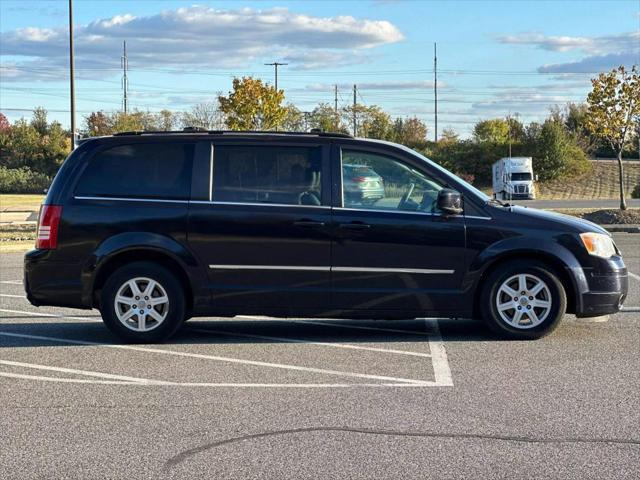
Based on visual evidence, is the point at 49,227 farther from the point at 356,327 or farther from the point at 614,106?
the point at 614,106

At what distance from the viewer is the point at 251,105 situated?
44875mm

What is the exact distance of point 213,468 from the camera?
15.2 feet

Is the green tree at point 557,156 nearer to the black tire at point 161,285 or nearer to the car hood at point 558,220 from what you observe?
the car hood at point 558,220

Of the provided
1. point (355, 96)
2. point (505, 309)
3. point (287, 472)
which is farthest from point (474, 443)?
point (355, 96)

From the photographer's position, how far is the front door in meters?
7.88

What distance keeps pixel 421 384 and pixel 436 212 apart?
201 cm

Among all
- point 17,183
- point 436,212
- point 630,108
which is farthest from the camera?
point 17,183

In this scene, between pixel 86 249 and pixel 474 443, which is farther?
pixel 86 249

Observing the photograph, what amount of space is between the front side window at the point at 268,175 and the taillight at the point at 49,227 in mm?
1429

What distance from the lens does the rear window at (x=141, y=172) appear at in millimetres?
8086

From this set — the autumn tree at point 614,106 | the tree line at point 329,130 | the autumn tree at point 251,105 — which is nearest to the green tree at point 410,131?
the tree line at point 329,130

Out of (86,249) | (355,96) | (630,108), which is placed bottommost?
(86,249)

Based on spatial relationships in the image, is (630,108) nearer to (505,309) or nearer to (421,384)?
(505,309)

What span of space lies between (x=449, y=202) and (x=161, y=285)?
8.74 ft
